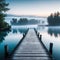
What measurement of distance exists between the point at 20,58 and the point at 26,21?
359 feet

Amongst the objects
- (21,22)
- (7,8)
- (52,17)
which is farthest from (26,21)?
(7,8)

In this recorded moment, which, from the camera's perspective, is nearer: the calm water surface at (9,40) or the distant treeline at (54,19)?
the calm water surface at (9,40)

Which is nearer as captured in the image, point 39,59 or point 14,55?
point 39,59

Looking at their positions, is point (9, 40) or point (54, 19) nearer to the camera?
point (9, 40)

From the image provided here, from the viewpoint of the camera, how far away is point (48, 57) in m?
10.8

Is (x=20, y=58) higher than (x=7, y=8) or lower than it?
lower

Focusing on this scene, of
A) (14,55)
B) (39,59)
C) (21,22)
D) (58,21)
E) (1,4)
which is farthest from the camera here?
(21,22)

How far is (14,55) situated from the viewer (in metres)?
11.4

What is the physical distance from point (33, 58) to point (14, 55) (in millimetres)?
1698

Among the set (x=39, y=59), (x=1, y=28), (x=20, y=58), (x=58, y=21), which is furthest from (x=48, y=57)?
(x=58, y=21)

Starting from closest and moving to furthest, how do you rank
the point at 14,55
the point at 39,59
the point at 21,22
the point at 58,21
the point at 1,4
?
the point at 39,59, the point at 14,55, the point at 1,4, the point at 58,21, the point at 21,22

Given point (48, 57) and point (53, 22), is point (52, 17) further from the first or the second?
point (48, 57)

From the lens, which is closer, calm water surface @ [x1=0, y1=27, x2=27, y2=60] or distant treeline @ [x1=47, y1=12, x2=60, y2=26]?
calm water surface @ [x1=0, y1=27, x2=27, y2=60]

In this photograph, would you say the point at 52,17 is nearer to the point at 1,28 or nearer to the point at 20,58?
the point at 1,28
